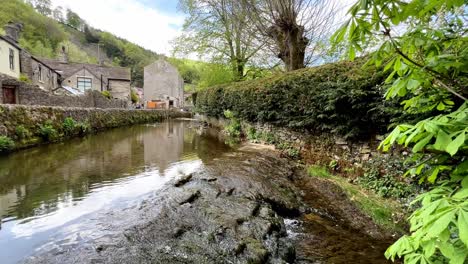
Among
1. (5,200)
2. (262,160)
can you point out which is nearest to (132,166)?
(5,200)

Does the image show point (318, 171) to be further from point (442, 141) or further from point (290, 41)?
point (290, 41)

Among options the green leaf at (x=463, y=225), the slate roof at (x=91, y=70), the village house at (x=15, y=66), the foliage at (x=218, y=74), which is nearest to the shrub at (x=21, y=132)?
the village house at (x=15, y=66)

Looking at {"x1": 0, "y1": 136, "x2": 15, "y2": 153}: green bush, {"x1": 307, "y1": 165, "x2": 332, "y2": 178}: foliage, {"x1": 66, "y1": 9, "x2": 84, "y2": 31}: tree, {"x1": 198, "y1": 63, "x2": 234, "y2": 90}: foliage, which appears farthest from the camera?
{"x1": 66, "y1": 9, "x2": 84, "y2": 31}: tree

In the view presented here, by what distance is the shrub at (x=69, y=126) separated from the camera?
45.2ft

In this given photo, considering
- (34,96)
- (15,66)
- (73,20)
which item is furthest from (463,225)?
(73,20)

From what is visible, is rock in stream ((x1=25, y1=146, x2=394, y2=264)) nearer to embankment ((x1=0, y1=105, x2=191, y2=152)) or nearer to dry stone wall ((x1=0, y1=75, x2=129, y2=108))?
embankment ((x1=0, y1=105, x2=191, y2=152))

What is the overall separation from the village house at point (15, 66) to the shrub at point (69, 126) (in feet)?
13.4

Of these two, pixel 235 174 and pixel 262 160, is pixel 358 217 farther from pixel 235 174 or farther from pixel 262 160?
pixel 262 160

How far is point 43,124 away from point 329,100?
12.2m

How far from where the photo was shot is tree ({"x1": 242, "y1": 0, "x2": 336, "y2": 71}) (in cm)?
1167

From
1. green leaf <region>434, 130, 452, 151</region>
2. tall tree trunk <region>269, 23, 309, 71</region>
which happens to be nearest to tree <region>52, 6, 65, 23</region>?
tall tree trunk <region>269, 23, 309, 71</region>

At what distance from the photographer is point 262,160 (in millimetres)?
8562

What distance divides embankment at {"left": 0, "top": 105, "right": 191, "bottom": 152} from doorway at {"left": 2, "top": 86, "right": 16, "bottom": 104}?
13.6 ft

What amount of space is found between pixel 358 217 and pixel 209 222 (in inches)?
124
